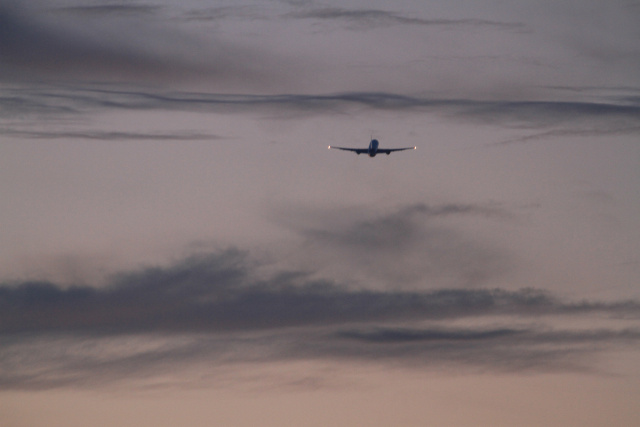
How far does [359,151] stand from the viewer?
95750 mm
